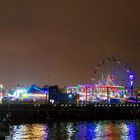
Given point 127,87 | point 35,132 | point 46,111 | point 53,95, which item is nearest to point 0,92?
point 53,95

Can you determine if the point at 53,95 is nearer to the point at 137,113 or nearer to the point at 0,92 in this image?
the point at 0,92

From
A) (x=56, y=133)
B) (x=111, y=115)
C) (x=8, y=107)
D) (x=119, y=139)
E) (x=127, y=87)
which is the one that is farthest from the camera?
(x=127, y=87)

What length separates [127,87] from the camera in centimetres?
17625

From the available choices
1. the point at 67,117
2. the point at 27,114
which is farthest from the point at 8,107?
the point at 67,117

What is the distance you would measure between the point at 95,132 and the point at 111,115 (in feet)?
162

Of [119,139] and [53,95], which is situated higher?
[53,95]

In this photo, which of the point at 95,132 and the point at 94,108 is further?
the point at 94,108

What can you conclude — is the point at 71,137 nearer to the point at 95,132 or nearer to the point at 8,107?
the point at 95,132

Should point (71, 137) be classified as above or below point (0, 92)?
below

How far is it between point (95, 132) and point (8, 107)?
3510cm

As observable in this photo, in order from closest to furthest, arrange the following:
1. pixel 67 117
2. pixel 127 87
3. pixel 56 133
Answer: pixel 56 133
pixel 67 117
pixel 127 87

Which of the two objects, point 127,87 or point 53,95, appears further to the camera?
point 127,87

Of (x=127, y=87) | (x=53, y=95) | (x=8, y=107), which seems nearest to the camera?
(x=8, y=107)

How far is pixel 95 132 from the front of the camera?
8525cm
